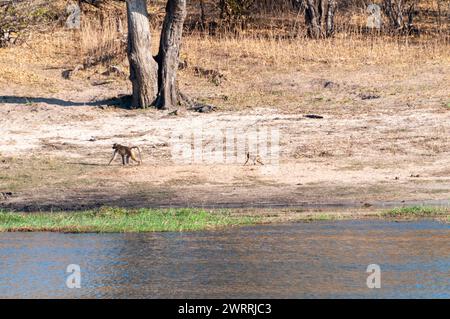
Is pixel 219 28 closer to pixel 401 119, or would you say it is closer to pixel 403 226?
pixel 401 119

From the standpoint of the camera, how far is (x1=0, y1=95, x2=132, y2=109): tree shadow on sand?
23.4m

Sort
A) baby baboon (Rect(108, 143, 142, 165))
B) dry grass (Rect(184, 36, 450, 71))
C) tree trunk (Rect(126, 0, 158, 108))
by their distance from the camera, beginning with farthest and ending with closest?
dry grass (Rect(184, 36, 450, 71)) < tree trunk (Rect(126, 0, 158, 108)) < baby baboon (Rect(108, 143, 142, 165))

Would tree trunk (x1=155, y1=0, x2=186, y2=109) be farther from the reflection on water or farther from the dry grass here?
the reflection on water

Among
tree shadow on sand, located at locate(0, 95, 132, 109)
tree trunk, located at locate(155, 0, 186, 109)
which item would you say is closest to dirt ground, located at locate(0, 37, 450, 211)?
tree shadow on sand, located at locate(0, 95, 132, 109)

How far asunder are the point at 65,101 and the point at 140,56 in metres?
1.97

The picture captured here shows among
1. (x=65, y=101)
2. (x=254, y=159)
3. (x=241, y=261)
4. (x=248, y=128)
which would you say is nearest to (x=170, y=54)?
(x=65, y=101)

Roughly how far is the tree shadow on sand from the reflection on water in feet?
32.3

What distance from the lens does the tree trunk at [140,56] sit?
23.2m

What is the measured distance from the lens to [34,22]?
25672mm

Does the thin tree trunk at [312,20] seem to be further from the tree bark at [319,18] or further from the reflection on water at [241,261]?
the reflection on water at [241,261]

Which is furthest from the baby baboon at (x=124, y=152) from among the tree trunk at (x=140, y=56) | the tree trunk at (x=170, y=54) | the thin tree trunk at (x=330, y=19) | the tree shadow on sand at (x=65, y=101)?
the thin tree trunk at (x=330, y=19)

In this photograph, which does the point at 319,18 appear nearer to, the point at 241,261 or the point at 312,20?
the point at 312,20

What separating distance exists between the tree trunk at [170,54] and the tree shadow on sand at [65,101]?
0.84 m
